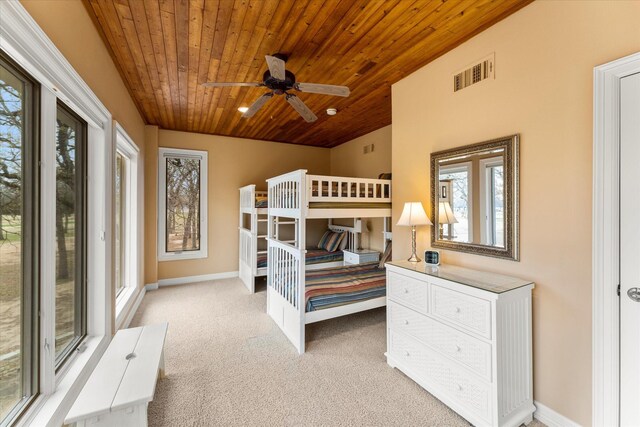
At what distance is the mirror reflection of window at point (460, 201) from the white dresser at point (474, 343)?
31cm

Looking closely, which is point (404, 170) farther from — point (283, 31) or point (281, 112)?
point (281, 112)

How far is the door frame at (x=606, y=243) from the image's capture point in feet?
4.71

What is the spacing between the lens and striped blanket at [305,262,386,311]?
2727mm

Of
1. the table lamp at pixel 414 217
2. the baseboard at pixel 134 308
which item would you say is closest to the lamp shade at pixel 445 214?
the table lamp at pixel 414 217

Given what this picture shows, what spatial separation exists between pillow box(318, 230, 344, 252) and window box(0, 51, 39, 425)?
3852 millimetres

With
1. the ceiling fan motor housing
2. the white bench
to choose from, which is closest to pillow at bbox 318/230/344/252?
the ceiling fan motor housing

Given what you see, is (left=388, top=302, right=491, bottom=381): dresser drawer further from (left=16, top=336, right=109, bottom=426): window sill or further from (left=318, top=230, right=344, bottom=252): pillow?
(left=318, top=230, right=344, bottom=252): pillow

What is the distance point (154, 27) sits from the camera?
2.05m

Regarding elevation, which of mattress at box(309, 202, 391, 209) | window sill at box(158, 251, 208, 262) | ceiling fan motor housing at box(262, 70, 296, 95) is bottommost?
window sill at box(158, 251, 208, 262)

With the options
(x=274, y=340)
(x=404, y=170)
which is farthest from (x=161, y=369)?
(x=404, y=170)

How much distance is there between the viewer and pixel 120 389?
1.46m

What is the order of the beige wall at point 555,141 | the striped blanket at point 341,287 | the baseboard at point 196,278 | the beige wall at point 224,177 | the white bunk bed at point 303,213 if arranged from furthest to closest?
the beige wall at point 224,177
the baseboard at point 196,278
the striped blanket at point 341,287
the white bunk bed at point 303,213
the beige wall at point 555,141

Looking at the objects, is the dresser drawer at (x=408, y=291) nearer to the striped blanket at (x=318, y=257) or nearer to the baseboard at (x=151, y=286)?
the striped blanket at (x=318, y=257)

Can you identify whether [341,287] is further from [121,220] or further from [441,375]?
[121,220]
